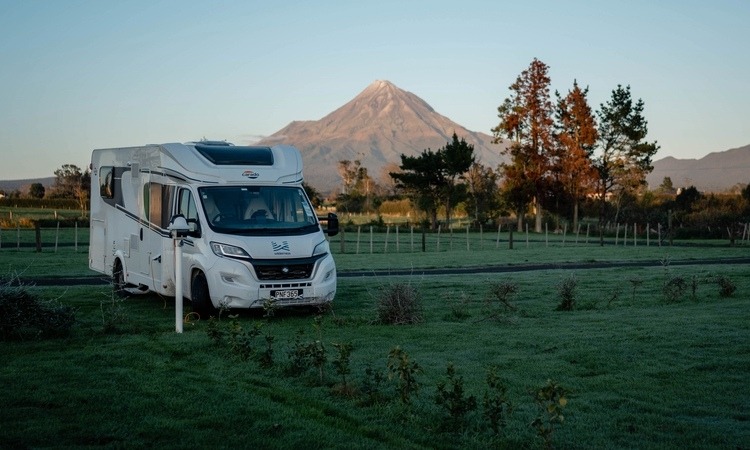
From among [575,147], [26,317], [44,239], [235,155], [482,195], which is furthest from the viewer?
[482,195]

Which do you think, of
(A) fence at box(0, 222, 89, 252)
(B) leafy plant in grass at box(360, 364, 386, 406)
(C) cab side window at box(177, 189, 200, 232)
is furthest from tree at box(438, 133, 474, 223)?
(B) leafy plant in grass at box(360, 364, 386, 406)

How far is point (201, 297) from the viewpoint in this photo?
1415 cm

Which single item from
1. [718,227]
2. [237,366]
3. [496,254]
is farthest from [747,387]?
[718,227]

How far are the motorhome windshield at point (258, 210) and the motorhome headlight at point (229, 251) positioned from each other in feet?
1.20

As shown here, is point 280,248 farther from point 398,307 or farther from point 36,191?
point 36,191

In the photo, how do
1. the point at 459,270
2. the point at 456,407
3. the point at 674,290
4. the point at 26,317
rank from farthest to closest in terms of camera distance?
the point at 459,270
the point at 674,290
the point at 26,317
the point at 456,407

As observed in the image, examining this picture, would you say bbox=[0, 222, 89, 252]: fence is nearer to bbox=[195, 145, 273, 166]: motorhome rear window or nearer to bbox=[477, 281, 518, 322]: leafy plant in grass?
bbox=[195, 145, 273, 166]: motorhome rear window

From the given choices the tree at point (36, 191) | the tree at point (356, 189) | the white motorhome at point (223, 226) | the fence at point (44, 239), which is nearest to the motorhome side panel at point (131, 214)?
the white motorhome at point (223, 226)

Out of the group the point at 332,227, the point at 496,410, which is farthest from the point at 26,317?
the point at 496,410

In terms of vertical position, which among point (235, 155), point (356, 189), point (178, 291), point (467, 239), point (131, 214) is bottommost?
point (178, 291)

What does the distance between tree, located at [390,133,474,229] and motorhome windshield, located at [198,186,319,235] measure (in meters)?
59.8

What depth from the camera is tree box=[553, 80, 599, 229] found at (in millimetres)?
72125

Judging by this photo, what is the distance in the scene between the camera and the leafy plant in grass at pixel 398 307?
44.2 ft

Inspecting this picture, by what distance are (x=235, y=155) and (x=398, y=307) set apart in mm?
4256
